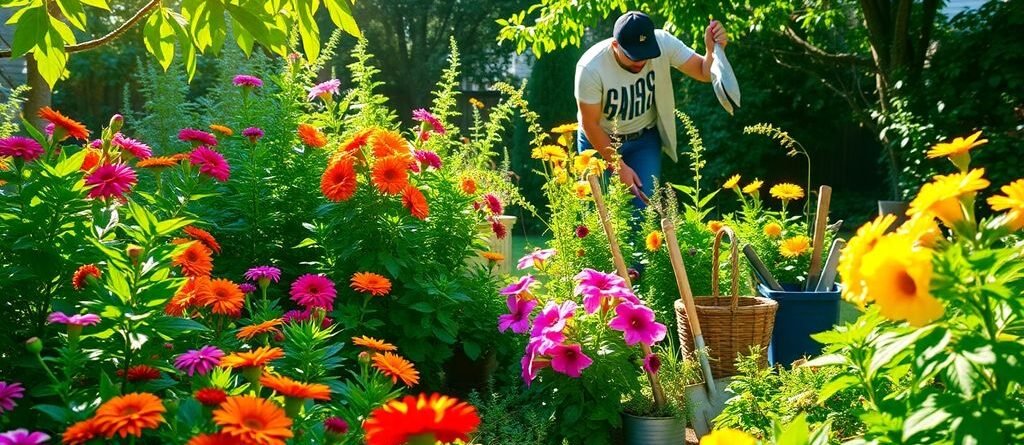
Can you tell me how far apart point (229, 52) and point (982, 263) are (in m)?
4.61

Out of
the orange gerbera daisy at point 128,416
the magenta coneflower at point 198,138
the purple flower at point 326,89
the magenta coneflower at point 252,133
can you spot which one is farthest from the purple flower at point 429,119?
the orange gerbera daisy at point 128,416

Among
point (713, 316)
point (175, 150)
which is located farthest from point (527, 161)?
point (713, 316)

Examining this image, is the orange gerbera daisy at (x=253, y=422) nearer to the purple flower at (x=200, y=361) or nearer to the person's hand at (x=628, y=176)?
the purple flower at (x=200, y=361)

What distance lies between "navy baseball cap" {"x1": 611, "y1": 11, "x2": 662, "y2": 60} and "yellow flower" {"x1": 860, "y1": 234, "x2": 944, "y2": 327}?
348cm

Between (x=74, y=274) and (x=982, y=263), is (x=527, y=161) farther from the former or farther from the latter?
(x=982, y=263)

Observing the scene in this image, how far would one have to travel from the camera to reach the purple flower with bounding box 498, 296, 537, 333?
2.78 meters

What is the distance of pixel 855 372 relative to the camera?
4.54 ft

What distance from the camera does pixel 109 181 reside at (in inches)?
77.5

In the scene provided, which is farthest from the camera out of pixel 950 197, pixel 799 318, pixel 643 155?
pixel 643 155

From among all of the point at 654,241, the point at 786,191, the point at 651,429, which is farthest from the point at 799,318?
the point at 651,429

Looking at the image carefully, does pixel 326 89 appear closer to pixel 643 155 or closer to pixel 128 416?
pixel 643 155

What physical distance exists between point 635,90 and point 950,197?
3.56m

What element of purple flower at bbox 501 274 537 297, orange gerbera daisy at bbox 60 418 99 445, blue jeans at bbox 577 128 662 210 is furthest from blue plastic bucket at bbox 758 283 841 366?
orange gerbera daisy at bbox 60 418 99 445

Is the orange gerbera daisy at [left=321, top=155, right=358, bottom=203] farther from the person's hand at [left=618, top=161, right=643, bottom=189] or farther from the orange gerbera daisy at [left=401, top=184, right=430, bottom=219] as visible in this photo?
the person's hand at [left=618, top=161, right=643, bottom=189]
